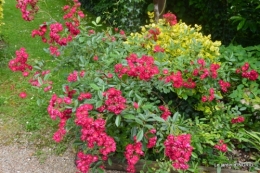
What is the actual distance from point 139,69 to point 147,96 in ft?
2.37

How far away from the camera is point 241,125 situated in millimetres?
3520

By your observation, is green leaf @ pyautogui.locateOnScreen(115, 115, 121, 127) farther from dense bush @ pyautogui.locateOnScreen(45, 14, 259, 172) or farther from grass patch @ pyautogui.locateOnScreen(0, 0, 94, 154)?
grass patch @ pyautogui.locateOnScreen(0, 0, 94, 154)

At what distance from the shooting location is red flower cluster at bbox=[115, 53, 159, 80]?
2.76m

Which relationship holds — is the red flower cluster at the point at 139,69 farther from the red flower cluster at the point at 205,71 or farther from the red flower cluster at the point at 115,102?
the red flower cluster at the point at 205,71

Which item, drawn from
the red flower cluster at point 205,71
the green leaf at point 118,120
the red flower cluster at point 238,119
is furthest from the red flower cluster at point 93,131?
the red flower cluster at point 238,119

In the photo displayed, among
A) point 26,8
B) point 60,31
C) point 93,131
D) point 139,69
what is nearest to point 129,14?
point 26,8

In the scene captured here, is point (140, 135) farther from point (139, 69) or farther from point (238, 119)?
point (238, 119)

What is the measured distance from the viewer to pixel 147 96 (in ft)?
11.3

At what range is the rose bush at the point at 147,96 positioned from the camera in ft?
8.64

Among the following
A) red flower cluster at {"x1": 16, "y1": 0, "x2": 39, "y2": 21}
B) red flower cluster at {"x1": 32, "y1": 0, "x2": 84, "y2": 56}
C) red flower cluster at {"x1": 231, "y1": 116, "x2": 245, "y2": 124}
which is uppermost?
red flower cluster at {"x1": 16, "y1": 0, "x2": 39, "y2": 21}

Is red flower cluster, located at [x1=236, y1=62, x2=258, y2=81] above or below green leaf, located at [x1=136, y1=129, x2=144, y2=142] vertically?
above

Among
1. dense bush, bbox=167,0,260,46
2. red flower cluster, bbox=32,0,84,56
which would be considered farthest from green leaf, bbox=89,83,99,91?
dense bush, bbox=167,0,260,46

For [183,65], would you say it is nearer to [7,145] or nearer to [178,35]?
[178,35]

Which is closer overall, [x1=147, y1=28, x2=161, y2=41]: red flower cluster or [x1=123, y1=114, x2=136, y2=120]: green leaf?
[x1=123, y1=114, x2=136, y2=120]: green leaf
